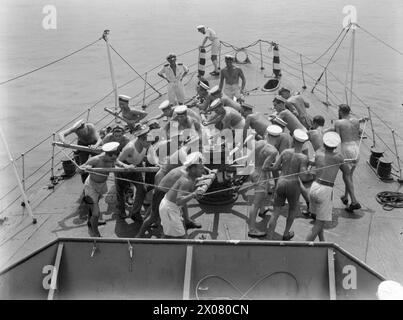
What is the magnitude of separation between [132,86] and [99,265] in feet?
57.4

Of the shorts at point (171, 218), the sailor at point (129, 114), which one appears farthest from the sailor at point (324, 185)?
the sailor at point (129, 114)

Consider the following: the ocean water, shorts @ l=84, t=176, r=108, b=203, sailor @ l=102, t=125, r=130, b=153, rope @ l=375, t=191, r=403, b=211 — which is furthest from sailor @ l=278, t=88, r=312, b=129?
the ocean water

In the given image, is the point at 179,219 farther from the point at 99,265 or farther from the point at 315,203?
the point at 315,203

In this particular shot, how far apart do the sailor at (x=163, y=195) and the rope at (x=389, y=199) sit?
3364mm

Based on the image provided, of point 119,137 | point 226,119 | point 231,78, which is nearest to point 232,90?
point 231,78

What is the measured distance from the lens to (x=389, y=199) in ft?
27.2

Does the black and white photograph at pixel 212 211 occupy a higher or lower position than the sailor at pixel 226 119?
lower

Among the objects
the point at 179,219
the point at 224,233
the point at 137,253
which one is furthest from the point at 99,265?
the point at 224,233

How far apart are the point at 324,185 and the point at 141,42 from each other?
27216 mm

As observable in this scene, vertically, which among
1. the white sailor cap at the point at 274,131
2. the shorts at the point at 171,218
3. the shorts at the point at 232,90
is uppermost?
the shorts at the point at 232,90

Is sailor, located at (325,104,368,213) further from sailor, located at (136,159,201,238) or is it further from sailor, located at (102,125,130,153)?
sailor, located at (102,125,130,153)

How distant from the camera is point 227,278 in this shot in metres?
5.63

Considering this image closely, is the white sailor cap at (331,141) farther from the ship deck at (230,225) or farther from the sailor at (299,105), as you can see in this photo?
the sailor at (299,105)

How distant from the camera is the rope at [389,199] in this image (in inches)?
319
